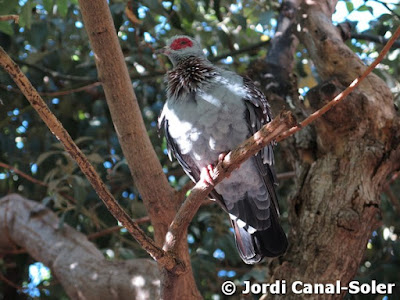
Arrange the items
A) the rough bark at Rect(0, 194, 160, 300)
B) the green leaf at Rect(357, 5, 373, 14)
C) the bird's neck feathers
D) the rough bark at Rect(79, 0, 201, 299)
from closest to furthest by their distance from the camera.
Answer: the rough bark at Rect(79, 0, 201, 299) → the bird's neck feathers → the rough bark at Rect(0, 194, 160, 300) → the green leaf at Rect(357, 5, 373, 14)

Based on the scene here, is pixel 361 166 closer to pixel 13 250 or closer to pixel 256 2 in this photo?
pixel 256 2

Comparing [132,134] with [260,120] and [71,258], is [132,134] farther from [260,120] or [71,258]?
[71,258]

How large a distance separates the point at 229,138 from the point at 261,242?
0.55m

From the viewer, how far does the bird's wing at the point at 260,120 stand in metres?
2.75

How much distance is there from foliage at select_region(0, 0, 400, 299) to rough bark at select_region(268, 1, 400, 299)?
1.19 ft

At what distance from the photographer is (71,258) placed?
321cm

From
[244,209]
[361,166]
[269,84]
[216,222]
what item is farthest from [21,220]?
[361,166]

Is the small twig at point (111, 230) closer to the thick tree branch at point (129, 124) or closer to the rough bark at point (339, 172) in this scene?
the thick tree branch at point (129, 124)

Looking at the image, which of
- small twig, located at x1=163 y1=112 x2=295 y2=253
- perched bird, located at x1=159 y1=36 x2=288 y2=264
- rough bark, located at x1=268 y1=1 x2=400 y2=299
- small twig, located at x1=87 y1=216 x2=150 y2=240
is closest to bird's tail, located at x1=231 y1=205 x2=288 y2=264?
perched bird, located at x1=159 y1=36 x2=288 y2=264

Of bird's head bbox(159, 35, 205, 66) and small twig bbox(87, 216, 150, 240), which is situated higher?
bird's head bbox(159, 35, 205, 66)

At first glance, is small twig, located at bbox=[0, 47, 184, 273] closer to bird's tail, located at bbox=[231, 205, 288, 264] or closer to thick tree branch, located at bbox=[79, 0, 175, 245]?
thick tree branch, located at bbox=[79, 0, 175, 245]

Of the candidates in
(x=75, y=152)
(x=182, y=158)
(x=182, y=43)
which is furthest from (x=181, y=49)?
(x=75, y=152)

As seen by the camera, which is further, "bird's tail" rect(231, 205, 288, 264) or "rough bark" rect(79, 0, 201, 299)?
"bird's tail" rect(231, 205, 288, 264)

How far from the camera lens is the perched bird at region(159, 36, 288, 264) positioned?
2711mm
